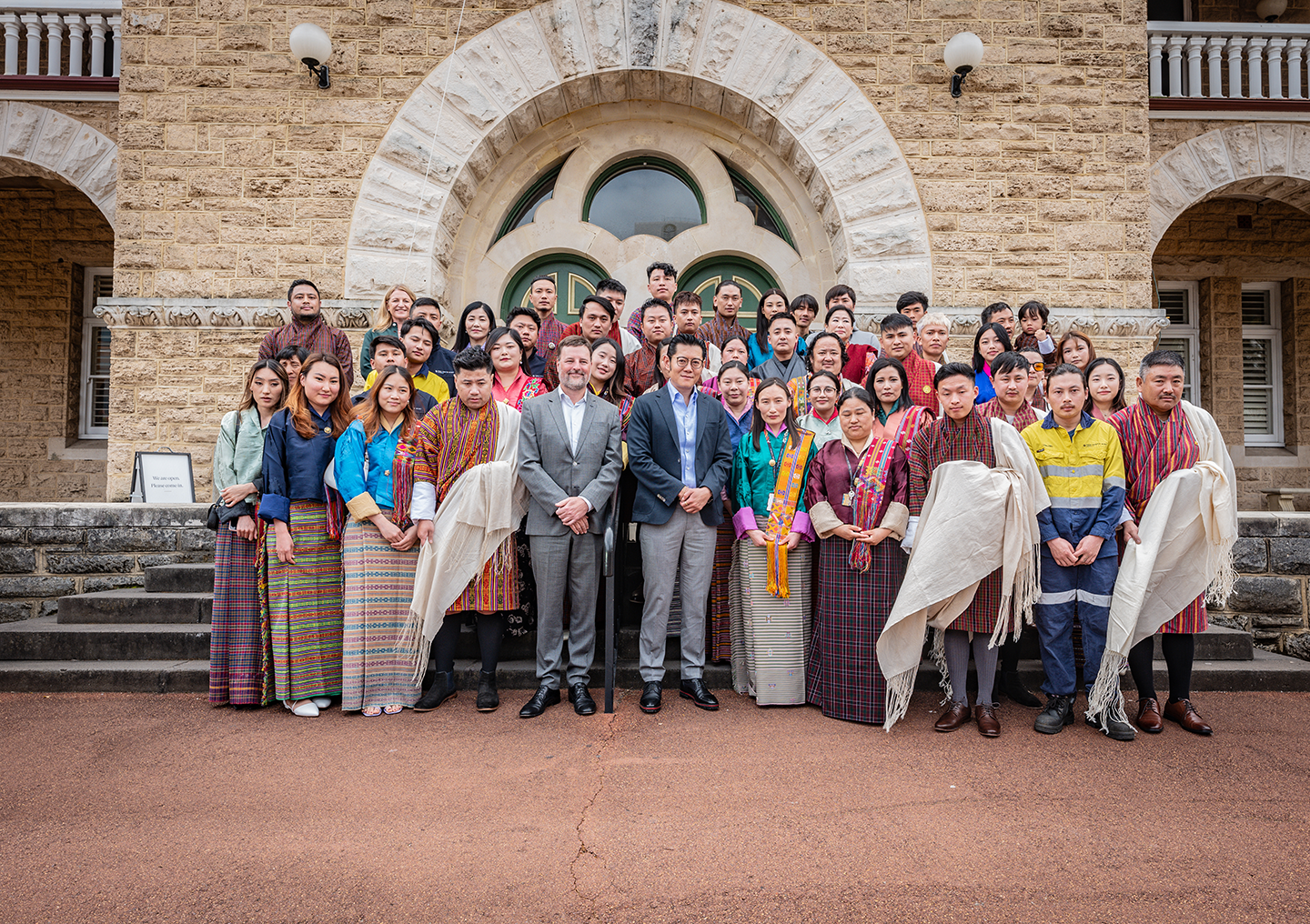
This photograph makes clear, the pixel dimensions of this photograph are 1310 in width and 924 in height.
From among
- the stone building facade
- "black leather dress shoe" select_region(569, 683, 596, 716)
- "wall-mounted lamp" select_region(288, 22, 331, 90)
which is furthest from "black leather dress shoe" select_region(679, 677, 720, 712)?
"wall-mounted lamp" select_region(288, 22, 331, 90)

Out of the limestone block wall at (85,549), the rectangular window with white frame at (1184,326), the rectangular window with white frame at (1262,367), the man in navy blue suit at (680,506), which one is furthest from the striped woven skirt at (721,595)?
the rectangular window with white frame at (1262,367)

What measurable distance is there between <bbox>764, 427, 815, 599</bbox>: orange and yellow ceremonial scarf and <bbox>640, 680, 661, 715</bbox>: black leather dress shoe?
0.82 metres

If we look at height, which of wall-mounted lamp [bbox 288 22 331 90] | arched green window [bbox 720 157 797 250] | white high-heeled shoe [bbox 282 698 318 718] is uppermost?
wall-mounted lamp [bbox 288 22 331 90]

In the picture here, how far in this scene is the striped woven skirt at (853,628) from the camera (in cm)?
385

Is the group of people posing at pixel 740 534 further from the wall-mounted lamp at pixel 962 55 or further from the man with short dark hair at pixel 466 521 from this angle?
the wall-mounted lamp at pixel 962 55

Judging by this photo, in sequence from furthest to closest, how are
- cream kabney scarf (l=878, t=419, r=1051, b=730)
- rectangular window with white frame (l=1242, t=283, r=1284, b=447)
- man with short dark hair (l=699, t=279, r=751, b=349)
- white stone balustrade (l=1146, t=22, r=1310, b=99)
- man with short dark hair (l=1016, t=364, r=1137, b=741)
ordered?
1. rectangular window with white frame (l=1242, t=283, r=1284, b=447)
2. white stone balustrade (l=1146, t=22, r=1310, b=99)
3. man with short dark hair (l=699, t=279, r=751, b=349)
4. man with short dark hair (l=1016, t=364, r=1137, b=741)
5. cream kabney scarf (l=878, t=419, r=1051, b=730)

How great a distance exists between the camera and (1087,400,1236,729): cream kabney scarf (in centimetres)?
369

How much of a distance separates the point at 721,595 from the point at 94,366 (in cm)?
1003

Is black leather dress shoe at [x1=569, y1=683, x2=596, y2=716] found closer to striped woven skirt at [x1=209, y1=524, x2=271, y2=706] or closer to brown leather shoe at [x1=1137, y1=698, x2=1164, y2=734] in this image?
striped woven skirt at [x1=209, y1=524, x2=271, y2=706]

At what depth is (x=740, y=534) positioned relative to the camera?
4.26 m

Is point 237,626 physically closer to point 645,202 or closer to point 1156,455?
point 1156,455

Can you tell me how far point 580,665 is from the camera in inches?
161

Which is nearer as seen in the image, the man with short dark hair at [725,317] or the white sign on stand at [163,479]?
the man with short dark hair at [725,317]

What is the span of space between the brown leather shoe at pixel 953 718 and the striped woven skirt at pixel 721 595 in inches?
49.2
